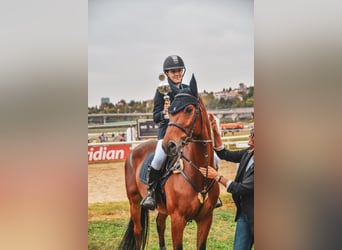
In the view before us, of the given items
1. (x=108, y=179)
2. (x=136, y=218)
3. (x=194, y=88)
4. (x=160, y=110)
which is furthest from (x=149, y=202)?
(x=194, y=88)

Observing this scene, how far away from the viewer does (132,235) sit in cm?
Result: 263

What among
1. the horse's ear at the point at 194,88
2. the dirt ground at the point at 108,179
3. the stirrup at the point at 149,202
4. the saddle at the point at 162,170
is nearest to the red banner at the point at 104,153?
the dirt ground at the point at 108,179

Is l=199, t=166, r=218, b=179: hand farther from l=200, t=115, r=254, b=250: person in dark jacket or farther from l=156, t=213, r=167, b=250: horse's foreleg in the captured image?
l=156, t=213, r=167, b=250: horse's foreleg

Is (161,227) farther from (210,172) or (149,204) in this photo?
Answer: (210,172)

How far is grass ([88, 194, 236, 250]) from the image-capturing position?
8.50 ft

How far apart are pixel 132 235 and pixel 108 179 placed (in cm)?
34

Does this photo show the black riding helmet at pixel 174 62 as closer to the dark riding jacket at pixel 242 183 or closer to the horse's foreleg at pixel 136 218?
the dark riding jacket at pixel 242 183

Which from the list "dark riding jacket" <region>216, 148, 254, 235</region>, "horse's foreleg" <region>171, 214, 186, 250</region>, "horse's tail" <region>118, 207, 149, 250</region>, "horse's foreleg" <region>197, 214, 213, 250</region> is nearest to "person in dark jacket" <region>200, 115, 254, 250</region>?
"dark riding jacket" <region>216, 148, 254, 235</region>

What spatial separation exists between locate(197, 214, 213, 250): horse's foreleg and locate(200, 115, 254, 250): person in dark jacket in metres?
0.15

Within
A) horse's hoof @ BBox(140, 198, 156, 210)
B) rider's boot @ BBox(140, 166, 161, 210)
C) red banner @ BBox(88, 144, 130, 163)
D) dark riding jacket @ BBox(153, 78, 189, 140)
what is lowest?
horse's hoof @ BBox(140, 198, 156, 210)

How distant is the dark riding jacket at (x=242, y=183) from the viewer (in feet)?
8.46
